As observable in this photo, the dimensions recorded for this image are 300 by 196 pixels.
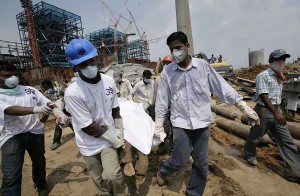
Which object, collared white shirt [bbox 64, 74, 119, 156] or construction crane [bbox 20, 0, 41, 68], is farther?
construction crane [bbox 20, 0, 41, 68]

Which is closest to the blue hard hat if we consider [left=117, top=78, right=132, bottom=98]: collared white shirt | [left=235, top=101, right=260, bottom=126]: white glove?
[left=235, top=101, right=260, bottom=126]: white glove

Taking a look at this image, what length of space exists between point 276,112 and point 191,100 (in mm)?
1562

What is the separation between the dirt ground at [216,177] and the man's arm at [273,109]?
3.09 ft

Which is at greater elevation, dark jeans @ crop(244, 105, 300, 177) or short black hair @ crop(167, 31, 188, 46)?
short black hair @ crop(167, 31, 188, 46)

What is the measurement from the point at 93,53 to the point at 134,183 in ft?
7.01

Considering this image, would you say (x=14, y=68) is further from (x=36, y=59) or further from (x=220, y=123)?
(x=36, y=59)

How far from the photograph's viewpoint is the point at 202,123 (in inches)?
90.4

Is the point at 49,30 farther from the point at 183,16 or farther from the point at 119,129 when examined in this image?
the point at 119,129

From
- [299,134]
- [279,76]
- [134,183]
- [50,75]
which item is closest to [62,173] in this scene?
[134,183]

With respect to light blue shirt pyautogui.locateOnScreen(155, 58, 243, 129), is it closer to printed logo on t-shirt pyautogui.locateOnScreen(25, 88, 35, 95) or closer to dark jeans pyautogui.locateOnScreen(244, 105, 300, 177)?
dark jeans pyautogui.locateOnScreen(244, 105, 300, 177)

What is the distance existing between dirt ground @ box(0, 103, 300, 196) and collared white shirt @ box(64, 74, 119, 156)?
125 cm

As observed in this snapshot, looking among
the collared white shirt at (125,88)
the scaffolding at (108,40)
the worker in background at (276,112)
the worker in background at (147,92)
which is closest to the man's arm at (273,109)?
the worker in background at (276,112)

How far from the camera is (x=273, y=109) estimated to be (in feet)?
9.59

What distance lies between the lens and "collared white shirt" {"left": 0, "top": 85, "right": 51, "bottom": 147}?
246 centimetres
